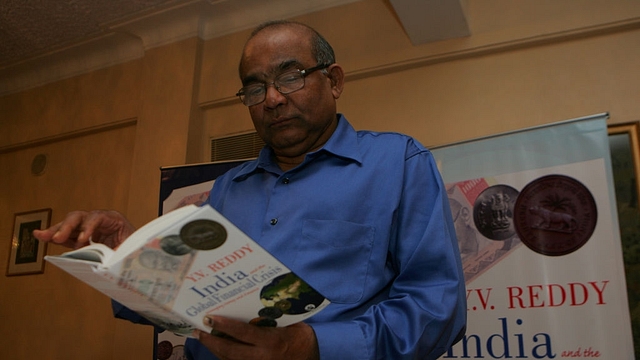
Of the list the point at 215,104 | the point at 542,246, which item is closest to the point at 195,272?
the point at 542,246

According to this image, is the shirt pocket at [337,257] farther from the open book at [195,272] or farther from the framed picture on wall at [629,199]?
the framed picture on wall at [629,199]

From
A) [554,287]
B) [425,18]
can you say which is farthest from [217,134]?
[554,287]

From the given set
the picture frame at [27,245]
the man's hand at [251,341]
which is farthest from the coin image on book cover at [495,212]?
the picture frame at [27,245]

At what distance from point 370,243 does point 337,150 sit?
0.75 feet

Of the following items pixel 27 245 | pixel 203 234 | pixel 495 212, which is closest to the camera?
pixel 203 234

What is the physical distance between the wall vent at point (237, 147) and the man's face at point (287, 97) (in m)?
2.43

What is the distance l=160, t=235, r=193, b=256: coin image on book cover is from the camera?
71 cm

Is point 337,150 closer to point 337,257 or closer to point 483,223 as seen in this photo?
point 337,257

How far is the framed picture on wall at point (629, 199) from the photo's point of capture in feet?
8.29

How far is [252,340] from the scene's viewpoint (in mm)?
796

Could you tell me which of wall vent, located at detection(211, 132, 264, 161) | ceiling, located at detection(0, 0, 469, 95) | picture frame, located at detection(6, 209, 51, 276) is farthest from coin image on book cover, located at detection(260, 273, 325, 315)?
picture frame, located at detection(6, 209, 51, 276)

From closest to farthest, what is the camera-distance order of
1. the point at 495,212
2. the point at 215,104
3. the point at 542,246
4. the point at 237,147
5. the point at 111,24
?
the point at 542,246 → the point at 495,212 → the point at 237,147 → the point at 215,104 → the point at 111,24

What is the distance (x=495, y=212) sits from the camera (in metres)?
2.55

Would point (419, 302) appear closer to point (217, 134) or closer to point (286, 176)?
point (286, 176)
